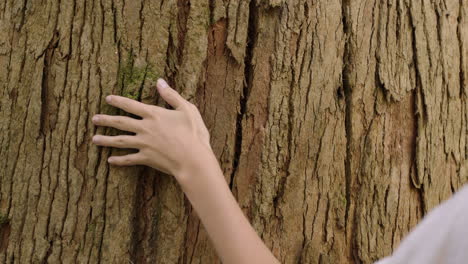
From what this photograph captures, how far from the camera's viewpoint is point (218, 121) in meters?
2.02

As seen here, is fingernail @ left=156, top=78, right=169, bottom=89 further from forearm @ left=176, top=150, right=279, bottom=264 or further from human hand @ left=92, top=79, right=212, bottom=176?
forearm @ left=176, top=150, right=279, bottom=264

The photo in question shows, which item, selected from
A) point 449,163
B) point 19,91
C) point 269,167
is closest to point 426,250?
point 269,167

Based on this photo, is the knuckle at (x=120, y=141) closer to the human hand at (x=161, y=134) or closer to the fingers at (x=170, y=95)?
the human hand at (x=161, y=134)

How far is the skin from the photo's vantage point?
68.4 inches

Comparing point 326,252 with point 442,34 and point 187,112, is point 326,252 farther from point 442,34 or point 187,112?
point 442,34

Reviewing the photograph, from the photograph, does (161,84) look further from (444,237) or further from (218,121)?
(444,237)

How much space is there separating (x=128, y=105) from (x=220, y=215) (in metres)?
0.55

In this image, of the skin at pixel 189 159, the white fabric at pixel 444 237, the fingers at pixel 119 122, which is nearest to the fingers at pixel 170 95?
the skin at pixel 189 159

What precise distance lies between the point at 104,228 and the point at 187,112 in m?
0.56

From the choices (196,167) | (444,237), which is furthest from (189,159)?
(444,237)

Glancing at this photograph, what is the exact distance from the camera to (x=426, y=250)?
92 cm

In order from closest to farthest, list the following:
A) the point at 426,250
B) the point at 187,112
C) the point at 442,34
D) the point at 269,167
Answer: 1. the point at 426,250
2. the point at 187,112
3. the point at 269,167
4. the point at 442,34

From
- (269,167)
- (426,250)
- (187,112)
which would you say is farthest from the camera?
(269,167)

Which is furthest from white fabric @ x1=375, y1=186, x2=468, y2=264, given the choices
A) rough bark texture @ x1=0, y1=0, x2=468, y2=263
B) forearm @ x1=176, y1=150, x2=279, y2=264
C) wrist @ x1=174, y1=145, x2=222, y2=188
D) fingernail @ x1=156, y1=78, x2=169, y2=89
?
fingernail @ x1=156, y1=78, x2=169, y2=89
